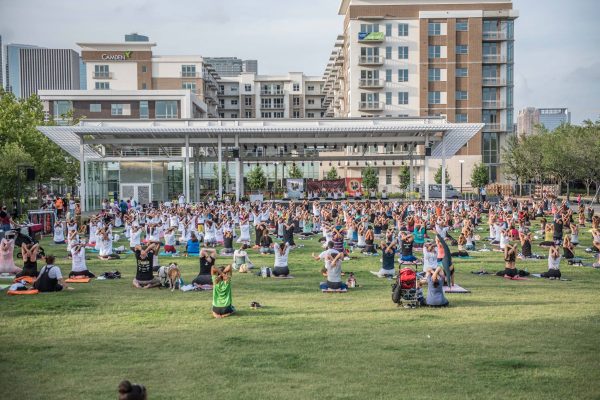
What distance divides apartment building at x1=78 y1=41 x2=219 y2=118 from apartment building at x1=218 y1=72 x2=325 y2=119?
79.4 feet

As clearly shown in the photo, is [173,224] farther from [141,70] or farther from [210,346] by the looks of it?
[141,70]

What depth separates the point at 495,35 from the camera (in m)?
80.8

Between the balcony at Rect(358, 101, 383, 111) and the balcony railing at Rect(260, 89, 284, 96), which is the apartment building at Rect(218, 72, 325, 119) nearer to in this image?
the balcony railing at Rect(260, 89, 284, 96)

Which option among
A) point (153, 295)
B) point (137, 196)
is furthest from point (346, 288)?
point (137, 196)

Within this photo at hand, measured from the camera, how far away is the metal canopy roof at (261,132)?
46750mm

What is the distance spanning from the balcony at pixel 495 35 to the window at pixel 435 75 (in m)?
7.24

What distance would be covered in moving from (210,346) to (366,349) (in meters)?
2.67

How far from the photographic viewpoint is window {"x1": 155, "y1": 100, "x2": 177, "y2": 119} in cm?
7925

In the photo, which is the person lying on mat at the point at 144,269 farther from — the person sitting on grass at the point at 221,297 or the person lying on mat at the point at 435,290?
the person lying on mat at the point at 435,290

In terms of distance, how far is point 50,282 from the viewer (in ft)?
54.0

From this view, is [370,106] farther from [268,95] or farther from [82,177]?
[268,95]

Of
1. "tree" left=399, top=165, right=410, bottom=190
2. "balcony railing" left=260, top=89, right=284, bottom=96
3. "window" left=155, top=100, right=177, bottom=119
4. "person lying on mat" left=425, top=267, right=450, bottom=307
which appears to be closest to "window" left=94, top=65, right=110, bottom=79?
"window" left=155, top=100, right=177, bottom=119

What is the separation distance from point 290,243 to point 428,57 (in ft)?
190

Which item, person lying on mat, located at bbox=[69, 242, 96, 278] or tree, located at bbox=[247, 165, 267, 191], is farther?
tree, located at bbox=[247, 165, 267, 191]
